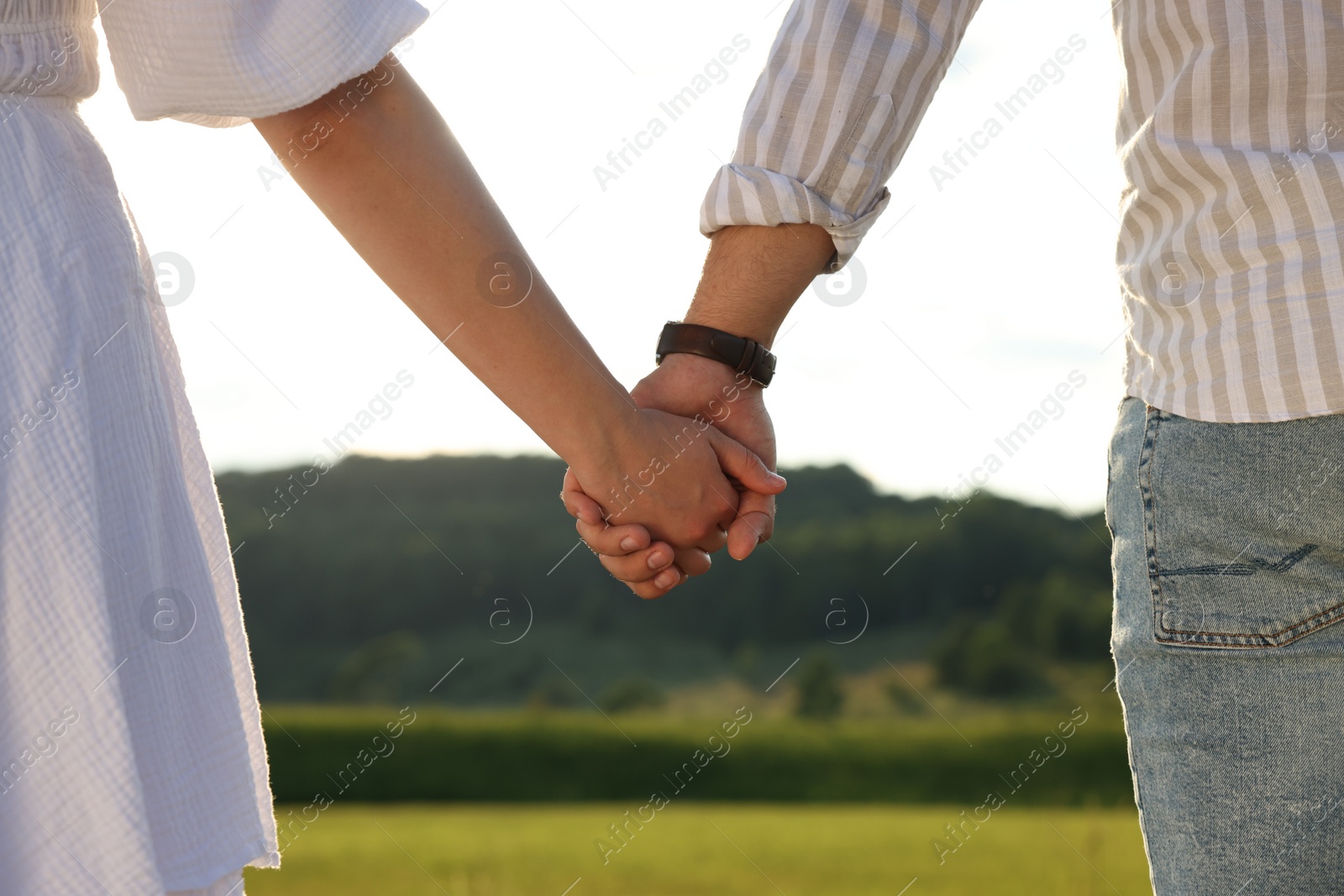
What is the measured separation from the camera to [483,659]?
84.8 feet

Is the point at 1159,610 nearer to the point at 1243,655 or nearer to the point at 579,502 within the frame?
the point at 1243,655

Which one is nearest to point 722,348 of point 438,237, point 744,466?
point 744,466

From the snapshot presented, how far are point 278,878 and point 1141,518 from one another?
911 centimetres

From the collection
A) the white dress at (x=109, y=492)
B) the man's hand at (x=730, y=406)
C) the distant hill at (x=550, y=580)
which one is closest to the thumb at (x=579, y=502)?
the man's hand at (x=730, y=406)

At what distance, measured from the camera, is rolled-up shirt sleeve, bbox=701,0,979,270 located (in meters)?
1.50

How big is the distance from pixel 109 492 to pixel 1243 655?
990 millimetres

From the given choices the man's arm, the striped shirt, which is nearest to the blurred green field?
the man's arm

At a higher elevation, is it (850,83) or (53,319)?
(53,319)

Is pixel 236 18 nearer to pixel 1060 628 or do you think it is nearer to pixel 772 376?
pixel 772 376

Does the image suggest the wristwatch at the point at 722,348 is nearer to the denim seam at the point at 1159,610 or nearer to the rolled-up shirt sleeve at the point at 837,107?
the rolled-up shirt sleeve at the point at 837,107

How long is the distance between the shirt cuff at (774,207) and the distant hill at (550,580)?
18.6m

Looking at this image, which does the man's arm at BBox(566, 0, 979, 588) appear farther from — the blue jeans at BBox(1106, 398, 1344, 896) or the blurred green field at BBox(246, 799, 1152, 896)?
the blurred green field at BBox(246, 799, 1152, 896)

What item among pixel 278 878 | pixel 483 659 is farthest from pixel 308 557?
pixel 278 878

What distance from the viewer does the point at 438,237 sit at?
100cm
